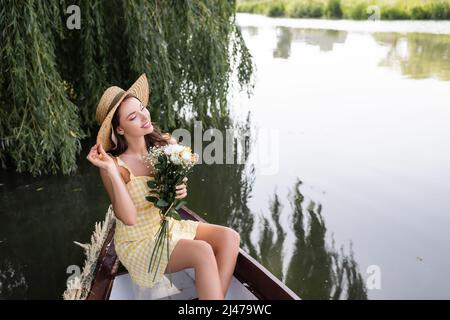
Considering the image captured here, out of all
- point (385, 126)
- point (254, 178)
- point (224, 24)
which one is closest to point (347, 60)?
point (385, 126)

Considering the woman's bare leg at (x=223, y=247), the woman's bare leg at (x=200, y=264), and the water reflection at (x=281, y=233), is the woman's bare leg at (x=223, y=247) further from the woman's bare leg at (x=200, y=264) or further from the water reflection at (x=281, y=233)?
the water reflection at (x=281, y=233)

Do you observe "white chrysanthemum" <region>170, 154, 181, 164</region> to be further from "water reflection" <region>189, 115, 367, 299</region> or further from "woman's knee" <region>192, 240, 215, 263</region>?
"water reflection" <region>189, 115, 367, 299</region>

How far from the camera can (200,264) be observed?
2041 mm

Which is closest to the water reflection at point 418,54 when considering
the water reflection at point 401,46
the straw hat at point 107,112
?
the water reflection at point 401,46

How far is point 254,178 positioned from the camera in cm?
503

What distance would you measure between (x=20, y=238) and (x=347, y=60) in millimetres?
10424

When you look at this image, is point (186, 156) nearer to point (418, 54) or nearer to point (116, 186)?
point (116, 186)

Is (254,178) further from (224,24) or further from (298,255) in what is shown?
(224,24)

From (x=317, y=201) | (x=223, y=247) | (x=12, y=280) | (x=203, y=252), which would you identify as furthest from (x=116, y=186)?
(x=317, y=201)

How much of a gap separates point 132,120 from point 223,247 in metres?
0.74

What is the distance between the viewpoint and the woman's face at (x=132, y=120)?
219 centimetres

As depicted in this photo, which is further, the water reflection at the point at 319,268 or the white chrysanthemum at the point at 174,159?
the water reflection at the point at 319,268

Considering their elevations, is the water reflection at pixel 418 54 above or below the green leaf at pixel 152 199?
above

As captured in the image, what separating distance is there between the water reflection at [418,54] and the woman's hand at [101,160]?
8971 millimetres
